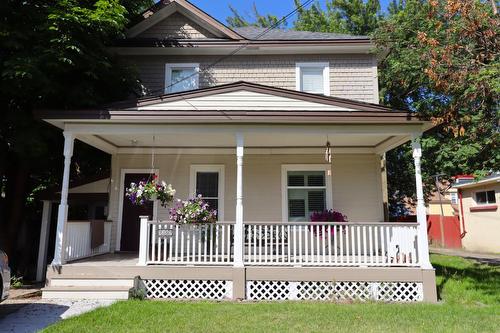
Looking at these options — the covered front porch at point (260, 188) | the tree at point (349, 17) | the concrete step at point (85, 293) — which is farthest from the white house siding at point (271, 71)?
the tree at point (349, 17)

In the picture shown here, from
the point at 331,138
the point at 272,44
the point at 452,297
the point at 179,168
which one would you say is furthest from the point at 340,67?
the point at 452,297

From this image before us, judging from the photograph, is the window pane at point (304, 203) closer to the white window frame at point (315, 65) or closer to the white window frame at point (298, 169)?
the white window frame at point (298, 169)

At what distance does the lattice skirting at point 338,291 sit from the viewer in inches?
303

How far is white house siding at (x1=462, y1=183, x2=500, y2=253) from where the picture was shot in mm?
17250

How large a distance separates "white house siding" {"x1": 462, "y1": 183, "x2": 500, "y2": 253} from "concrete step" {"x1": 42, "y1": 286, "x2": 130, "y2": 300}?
627 inches

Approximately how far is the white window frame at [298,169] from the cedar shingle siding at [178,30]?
15.2 feet

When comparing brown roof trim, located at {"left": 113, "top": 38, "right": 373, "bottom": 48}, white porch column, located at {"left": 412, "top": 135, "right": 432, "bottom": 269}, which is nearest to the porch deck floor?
white porch column, located at {"left": 412, "top": 135, "right": 432, "bottom": 269}

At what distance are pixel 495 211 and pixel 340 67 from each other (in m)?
10.8

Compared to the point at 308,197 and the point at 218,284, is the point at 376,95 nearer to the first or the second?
the point at 308,197

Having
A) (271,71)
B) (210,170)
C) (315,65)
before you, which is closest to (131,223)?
(210,170)

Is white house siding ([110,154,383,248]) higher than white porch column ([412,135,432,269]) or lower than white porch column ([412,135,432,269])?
higher

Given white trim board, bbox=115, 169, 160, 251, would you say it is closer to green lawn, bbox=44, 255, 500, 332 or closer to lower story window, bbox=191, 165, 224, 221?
lower story window, bbox=191, 165, 224, 221

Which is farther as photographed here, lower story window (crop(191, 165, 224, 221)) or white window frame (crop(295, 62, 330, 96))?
white window frame (crop(295, 62, 330, 96))

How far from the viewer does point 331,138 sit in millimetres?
9602
